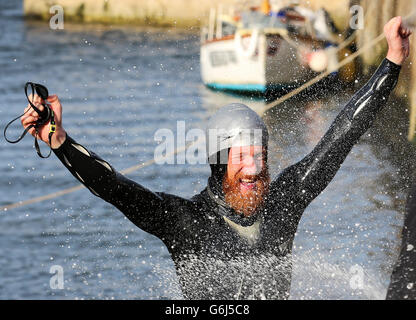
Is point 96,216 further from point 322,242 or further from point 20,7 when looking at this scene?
point 20,7

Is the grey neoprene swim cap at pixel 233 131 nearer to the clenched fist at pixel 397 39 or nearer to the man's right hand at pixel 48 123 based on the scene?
the clenched fist at pixel 397 39

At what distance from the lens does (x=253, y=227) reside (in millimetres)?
4703

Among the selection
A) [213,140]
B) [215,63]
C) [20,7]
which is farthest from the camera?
[20,7]

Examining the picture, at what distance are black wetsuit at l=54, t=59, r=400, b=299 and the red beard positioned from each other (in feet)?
0.15

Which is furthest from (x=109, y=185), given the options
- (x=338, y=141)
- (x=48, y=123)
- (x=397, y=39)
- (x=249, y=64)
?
(x=249, y=64)

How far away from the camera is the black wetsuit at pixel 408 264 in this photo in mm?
4246

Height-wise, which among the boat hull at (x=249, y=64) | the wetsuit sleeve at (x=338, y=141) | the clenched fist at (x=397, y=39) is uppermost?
the clenched fist at (x=397, y=39)

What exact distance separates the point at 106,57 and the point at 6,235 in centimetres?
1338

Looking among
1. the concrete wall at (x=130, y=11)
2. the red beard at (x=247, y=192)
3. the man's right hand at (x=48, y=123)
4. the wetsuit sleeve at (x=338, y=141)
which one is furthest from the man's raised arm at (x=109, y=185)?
the concrete wall at (x=130, y=11)

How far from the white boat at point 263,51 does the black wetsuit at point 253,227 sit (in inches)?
477

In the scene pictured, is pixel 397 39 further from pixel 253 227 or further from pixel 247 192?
pixel 253 227

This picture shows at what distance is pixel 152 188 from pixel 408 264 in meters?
6.50
